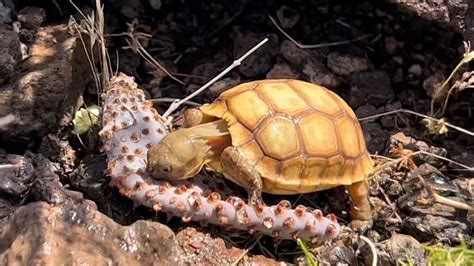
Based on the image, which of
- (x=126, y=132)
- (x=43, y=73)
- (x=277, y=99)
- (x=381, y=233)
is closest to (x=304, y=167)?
(x=277, y=99)

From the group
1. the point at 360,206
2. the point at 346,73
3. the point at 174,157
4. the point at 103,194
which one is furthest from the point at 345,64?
the point at 103,194

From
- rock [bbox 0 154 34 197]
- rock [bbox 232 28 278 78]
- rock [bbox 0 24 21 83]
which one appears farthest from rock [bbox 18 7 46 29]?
rock [bbox 232 28 278 78]

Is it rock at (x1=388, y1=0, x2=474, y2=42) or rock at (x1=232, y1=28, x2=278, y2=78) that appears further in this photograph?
rock at (x1=232, y1=28, x2=278, y2=78)

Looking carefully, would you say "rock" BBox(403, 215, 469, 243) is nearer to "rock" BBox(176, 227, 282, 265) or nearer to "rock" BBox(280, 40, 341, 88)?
"rock" BBox(176, 227, 282, 265)

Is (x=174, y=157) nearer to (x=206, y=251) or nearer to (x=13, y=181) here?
(x=206, y=251)

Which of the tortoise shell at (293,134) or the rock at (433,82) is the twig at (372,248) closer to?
the tortoise shell at (293,134)

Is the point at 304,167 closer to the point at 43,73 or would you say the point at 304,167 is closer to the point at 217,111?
the point at 217,111

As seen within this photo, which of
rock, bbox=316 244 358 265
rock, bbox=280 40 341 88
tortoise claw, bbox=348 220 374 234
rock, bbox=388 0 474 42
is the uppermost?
rock, bbox=388 0 474 42
